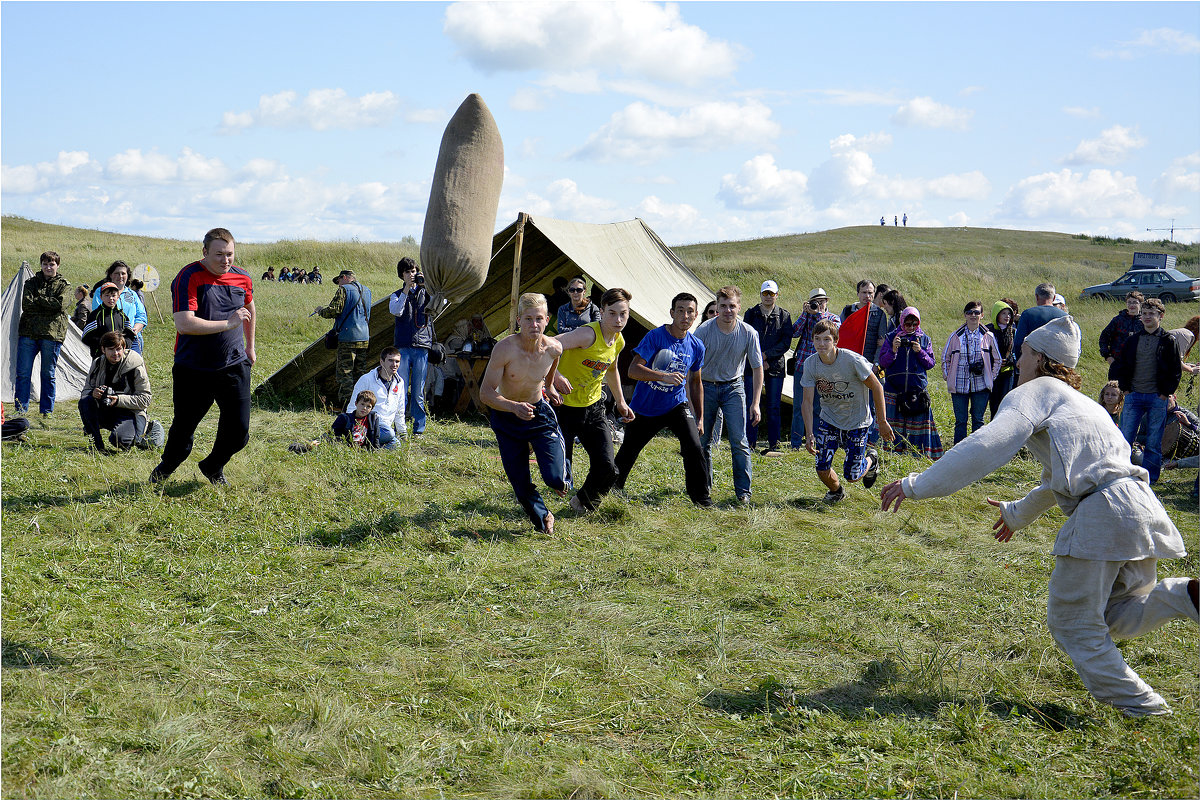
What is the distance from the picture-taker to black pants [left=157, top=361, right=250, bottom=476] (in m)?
6.10

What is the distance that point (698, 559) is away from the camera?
18.5 ft

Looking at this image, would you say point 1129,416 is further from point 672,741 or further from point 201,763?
point 201,763

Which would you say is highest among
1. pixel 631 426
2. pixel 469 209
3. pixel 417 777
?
pixel 469 209

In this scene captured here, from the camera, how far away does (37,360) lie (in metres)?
10.3

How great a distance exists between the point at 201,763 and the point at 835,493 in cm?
545

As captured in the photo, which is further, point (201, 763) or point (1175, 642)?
point (1175, 642)

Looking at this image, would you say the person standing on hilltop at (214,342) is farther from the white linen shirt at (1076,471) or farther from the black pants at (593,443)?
the white linen shirt at (1076,471)

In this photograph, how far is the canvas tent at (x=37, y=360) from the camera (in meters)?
9.84

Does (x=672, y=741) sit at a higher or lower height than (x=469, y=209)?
lower

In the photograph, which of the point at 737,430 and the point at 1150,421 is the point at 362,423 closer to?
the point at 737,430

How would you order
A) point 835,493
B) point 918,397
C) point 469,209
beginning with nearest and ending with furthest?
point 469,209, point 835,493, point 918,397

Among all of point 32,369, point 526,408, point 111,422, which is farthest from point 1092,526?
point 32,369

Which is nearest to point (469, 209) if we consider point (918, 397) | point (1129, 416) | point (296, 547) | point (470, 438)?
point (296, 547)

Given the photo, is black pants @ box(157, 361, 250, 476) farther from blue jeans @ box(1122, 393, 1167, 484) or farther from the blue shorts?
blue jeans @ box(1122, 393, 1167, 484)
